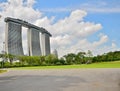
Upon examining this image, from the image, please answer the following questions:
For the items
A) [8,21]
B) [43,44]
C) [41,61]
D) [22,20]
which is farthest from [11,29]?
[43,44]

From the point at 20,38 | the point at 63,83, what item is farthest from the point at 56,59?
the point at 63,83

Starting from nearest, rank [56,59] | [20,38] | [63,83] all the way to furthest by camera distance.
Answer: [63,83] < [56,59] < [20,38]

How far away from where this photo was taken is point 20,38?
5418 inches

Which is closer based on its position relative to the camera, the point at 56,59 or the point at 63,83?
the point at 63,83

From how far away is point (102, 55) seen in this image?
113500 millimetres

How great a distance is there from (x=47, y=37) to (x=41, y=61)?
65382 mm

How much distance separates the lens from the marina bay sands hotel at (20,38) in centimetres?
12988

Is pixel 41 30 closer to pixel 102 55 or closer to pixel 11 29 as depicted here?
pixel 11 29

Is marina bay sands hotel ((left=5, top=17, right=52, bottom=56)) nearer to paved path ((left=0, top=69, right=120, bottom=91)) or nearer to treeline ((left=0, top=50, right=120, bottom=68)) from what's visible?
treeline ((left=0, top=50, right=120, bottom=68))

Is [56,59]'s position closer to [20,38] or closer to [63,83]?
[20,38]

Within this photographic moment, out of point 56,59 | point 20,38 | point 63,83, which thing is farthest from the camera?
point 20,38

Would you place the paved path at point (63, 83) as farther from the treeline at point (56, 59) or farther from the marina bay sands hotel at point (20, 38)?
the marina bay sands hotel at point (20, 38)

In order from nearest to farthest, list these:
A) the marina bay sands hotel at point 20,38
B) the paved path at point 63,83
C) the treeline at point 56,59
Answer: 1. the paved path at point 63,83
2. the treeline at point 56,59
3. the marina bay sands hotel at point 20,38

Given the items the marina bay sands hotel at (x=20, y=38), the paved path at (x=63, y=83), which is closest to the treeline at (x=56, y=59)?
the marina bay sands hotel at (x=20, y=38)
